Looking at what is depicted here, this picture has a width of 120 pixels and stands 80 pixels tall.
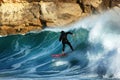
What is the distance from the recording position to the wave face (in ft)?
46.3

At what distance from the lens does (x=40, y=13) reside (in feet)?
89.4

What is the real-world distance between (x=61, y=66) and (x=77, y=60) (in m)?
0.97

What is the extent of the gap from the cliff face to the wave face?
2.66 metres

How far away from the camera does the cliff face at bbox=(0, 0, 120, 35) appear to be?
89.1 ft

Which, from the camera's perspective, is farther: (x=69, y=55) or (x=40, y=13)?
(x=40, y=13)

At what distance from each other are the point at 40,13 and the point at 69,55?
11037 millimetres

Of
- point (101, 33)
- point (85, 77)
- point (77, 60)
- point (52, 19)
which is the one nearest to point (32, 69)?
point (77, 60)

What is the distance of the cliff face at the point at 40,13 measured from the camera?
89.1 ft

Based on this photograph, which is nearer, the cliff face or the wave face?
the wave face

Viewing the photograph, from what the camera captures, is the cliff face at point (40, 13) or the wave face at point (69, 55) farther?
the cliff face at point (40, 13)

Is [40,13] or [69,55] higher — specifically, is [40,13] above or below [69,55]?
above

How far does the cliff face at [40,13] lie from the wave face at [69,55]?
2.66m

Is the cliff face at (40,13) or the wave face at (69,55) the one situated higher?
the cliff face at (40,13)

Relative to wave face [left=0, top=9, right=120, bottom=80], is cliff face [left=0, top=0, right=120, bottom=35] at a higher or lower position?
higher
